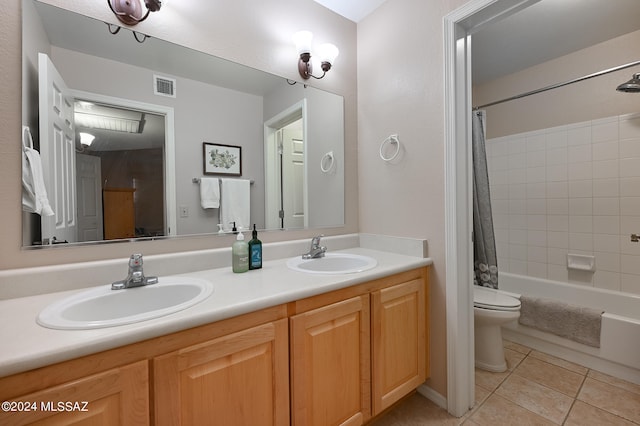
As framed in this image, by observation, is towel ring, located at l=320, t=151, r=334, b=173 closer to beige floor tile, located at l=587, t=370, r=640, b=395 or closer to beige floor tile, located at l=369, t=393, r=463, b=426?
beige floor tile, located at l=369, t=393, r=463, b=426

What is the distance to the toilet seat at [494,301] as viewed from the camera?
5.78 ft

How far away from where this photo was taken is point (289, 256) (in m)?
1.61

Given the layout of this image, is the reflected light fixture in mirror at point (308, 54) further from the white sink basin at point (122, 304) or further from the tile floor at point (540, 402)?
the tile floor at point (540, 402)

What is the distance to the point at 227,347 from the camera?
2.78 feet

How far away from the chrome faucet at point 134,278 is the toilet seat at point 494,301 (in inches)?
75.9

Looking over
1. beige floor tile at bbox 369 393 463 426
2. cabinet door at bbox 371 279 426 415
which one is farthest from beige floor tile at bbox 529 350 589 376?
cabinet door at bbox 371 279 426 415

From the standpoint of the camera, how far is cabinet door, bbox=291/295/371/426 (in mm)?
1013

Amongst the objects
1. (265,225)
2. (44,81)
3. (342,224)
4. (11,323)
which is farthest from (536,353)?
(44,81)

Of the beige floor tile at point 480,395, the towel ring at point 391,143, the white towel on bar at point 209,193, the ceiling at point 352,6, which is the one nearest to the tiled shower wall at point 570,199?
the beige floor tile at point 480,395

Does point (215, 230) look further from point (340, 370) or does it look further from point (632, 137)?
point (632, 137)

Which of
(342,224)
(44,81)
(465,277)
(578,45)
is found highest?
(578,45)

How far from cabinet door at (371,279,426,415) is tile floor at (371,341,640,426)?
0.18m

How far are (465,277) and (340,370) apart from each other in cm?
83

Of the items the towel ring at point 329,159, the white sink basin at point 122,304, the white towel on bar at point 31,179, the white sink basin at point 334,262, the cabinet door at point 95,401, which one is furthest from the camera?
the towel ring at point 329,159
